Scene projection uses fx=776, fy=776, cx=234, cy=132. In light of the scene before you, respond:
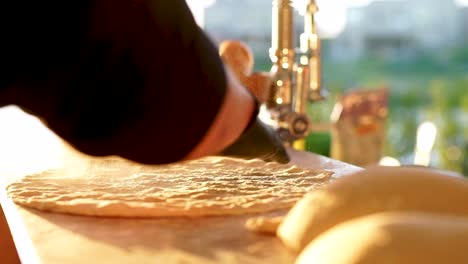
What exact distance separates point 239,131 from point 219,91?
0.03 meters

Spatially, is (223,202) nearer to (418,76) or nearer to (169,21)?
(169,21)

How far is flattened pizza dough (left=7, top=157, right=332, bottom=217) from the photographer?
0.62 m

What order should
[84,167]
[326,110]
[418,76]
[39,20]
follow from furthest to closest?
[418,76] → [326,110] → [84,167] → [39,20]

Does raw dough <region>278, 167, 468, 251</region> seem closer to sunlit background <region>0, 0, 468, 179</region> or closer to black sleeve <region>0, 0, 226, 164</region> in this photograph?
black sleeve <region>0, 0, 226, 164</region>

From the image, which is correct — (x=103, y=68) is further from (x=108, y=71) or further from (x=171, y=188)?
(x=171, y=188)

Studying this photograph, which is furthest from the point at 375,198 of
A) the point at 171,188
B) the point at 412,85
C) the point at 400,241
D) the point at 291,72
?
the point at 412,85

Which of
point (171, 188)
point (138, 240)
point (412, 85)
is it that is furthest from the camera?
point (412, 85)

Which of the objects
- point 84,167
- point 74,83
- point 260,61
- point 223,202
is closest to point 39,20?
point 74,83

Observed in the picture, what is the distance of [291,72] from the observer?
1.13m

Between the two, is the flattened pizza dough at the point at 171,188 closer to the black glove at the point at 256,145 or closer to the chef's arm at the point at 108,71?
the black glove at the point at 256,145

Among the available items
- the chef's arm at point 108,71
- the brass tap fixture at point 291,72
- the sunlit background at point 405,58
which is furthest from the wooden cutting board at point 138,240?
the sunlit background at point 405,58

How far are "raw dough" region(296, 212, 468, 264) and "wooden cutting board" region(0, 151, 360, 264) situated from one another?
90mm

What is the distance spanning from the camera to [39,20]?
1.19 feet

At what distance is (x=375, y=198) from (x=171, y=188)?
11.4 inches
